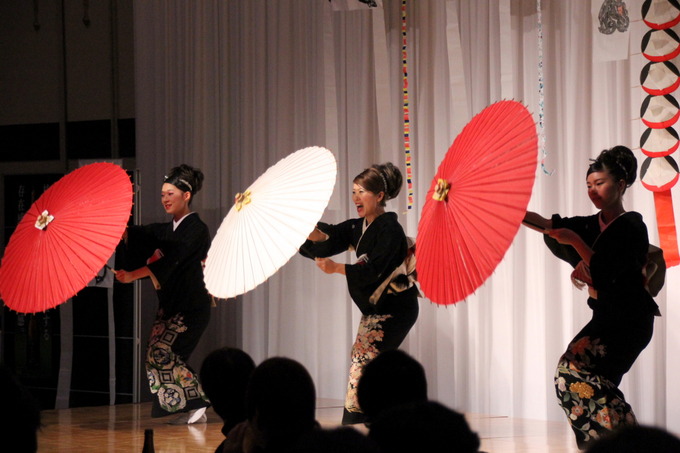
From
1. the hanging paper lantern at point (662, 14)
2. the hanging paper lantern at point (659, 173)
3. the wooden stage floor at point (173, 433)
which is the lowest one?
the wooden stage floor at point (173, 433)

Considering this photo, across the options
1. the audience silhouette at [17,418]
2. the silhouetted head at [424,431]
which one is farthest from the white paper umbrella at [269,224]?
the silhouetted head at [424,431]

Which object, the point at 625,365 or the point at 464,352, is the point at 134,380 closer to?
the point at 464,352

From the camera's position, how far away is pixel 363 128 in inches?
246

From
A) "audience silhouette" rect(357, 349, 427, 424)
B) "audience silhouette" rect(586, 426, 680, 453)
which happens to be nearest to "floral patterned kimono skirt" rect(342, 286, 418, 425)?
"audience silhouette" rect(357, 349, 427, 424)

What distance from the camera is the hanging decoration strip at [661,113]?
4.62 meters

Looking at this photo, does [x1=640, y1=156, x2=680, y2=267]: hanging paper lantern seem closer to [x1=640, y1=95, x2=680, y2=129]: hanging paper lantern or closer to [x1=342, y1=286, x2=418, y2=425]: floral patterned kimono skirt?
[x1=640, y1=95, x2=680, y2=129]: hanging paper lantern

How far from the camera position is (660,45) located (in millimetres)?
4645

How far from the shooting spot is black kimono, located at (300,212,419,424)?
15.5 feet

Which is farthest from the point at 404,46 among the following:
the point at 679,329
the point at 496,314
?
the point at 679,329

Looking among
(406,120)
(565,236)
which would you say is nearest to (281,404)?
(565,236)

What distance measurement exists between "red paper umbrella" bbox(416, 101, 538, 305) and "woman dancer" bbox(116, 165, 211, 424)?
2284 mm

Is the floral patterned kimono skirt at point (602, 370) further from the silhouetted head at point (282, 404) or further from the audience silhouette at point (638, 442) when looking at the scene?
the audience silhouette at point (638, 442)

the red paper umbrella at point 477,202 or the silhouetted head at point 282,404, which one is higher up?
the red paper umbrella at point 477,202

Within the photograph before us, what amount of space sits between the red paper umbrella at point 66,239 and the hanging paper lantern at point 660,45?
98.4 inches
